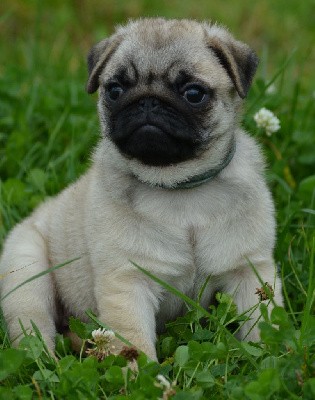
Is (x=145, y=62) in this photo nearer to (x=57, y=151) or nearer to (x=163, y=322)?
(x=163, y=322)

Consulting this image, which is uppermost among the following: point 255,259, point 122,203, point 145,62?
point 145,62

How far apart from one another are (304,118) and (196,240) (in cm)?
267

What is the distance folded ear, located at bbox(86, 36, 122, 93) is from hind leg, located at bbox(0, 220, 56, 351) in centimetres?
108

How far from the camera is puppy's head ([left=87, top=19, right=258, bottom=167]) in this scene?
4539 mm

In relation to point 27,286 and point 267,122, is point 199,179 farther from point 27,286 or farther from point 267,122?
point 267,122

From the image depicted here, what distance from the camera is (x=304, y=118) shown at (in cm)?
702

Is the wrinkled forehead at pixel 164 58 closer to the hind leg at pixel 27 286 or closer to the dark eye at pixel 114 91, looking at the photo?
the dark eye at pixel 114 91

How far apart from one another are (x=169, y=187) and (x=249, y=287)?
2.33 feet

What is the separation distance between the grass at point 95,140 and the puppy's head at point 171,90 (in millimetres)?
847

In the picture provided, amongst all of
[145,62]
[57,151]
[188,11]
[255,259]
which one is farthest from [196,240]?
[188,11]

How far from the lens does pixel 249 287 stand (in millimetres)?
4816

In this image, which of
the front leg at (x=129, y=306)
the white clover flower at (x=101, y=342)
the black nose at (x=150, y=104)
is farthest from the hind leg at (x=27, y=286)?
the black nose at (x=150, y=104)

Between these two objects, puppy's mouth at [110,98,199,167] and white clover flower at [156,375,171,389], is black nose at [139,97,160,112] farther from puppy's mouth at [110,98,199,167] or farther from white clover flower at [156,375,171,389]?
white clover flower at [156,375,171,389]

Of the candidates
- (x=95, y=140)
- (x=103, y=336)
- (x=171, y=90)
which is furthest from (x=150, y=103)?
(x=95, y=140)
